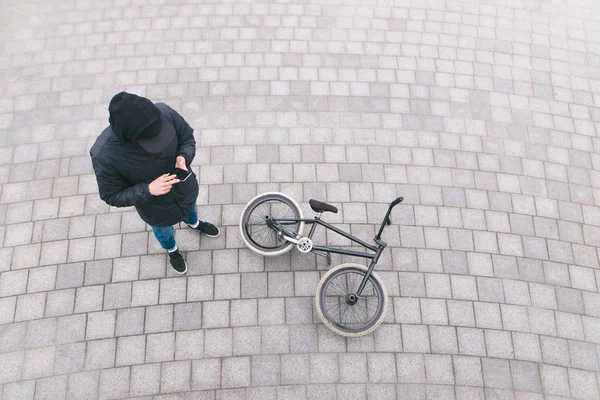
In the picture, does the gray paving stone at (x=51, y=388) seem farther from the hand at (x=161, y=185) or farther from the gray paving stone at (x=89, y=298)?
the hand at (x=161, y=185)

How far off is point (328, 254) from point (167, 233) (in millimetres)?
1891

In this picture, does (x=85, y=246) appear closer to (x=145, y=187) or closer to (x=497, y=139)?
(x=145, y=187)

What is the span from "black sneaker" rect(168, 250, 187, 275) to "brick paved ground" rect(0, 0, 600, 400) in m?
0.17

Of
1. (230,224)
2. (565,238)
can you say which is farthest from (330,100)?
(565,238)

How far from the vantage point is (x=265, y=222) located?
17.7ft

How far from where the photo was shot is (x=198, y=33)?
7062 mm

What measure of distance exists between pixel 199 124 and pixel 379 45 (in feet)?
10.3

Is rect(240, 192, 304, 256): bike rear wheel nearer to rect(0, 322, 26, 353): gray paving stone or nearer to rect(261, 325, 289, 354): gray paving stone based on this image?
rect(261, 325, 289, 354): gray paving stone

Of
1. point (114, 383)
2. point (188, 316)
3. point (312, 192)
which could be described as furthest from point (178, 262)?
point (312, 192)

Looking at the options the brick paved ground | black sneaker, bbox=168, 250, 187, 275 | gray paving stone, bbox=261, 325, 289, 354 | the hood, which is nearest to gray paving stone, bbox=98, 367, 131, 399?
the brick paved ground

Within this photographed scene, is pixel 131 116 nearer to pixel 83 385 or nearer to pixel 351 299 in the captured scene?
pixel 351 299

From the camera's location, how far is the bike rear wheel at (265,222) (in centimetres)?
529

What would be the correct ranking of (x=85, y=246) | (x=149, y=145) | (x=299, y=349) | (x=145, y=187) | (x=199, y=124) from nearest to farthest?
(x=149, y=145)
(x=145, y=187)
(x=299, y=349)
(x=85, y=246)
(x=199, y=124)

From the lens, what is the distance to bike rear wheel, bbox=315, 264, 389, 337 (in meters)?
4.93
